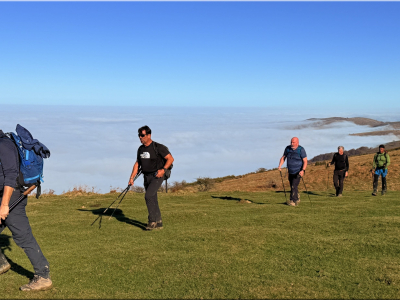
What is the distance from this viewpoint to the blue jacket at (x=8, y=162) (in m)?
5.10

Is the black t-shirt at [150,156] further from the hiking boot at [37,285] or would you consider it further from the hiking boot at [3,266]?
the hiking boot at [37,285]

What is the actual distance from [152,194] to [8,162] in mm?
4451

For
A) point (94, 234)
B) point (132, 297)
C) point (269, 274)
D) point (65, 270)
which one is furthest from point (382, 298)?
point (94, 234)

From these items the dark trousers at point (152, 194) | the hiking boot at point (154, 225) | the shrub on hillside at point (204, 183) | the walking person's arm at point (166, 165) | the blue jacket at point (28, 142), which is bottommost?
the shrub on hillside at point (204, 183)

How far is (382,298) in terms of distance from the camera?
5.25 meters

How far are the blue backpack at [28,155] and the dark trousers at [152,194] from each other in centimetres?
389

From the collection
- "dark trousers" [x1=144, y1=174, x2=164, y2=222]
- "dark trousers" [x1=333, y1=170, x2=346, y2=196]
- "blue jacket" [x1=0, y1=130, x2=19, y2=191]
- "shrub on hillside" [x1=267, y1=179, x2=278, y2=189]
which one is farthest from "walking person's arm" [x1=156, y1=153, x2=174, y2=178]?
"shrub on hillside" [x1=267, y1=179, x2=278, y2=189]

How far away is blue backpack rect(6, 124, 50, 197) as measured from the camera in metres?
5.34

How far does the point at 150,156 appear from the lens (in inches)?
365

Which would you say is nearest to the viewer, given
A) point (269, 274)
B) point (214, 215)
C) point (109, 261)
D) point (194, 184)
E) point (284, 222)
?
point (269, 274)

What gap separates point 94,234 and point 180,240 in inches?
89.0

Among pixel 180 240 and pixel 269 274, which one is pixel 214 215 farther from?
pixel 269 274

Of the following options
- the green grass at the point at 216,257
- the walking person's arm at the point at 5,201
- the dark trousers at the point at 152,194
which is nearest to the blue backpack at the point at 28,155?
the walking person's arm at the point at 5,201

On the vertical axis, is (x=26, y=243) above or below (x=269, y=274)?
above
